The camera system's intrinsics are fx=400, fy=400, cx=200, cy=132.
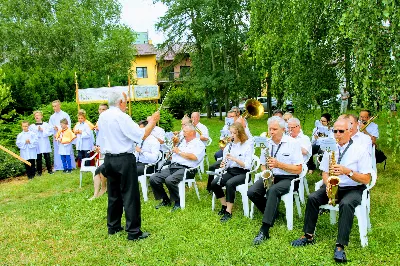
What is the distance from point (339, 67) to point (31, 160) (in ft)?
23.8

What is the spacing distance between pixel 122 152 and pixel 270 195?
1.95m

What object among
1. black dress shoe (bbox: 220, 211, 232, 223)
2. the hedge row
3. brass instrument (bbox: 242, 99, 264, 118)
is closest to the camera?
black dress shoe (bbox: 220, 211, 232, 223)

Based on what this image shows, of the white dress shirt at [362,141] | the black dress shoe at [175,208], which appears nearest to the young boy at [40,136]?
the black dress shoe at [175,208]

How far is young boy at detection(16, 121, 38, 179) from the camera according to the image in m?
9.21

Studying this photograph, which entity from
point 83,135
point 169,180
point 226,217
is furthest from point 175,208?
point 83,135

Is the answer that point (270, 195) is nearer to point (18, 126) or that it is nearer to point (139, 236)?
point (139, 236)

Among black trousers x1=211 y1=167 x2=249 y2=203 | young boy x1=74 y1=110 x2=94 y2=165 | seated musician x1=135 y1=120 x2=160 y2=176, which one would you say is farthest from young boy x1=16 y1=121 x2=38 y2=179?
black trousers x1=211 y1=167 x2=249 y2=203

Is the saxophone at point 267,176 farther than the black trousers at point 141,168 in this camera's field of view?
No

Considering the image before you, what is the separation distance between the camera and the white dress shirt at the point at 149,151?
720cm

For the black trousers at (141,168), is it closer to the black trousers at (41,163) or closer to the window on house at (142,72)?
the black trousers at (41,163)

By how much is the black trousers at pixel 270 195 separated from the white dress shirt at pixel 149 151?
236 centimetres

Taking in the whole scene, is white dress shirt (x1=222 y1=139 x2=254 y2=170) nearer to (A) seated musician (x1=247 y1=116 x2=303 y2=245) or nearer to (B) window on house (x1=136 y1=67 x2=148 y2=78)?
(A) seated musician (x1=247 y1=116 x2=303 y2=245)

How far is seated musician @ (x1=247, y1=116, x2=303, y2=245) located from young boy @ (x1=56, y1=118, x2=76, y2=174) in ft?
18.5

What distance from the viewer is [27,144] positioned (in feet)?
30.3
